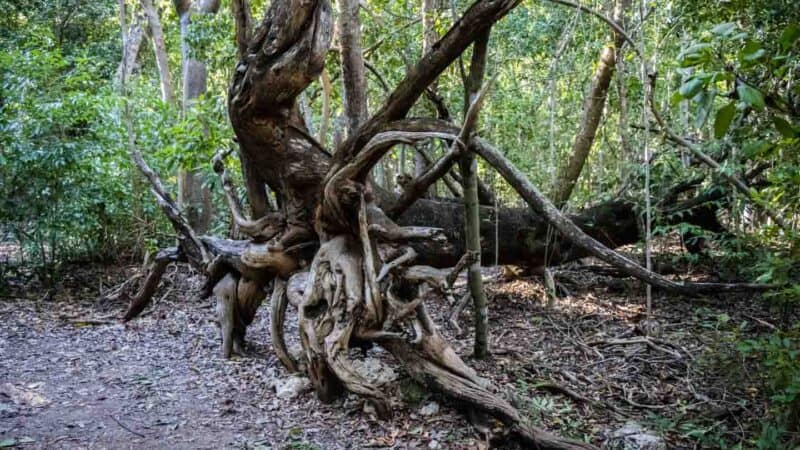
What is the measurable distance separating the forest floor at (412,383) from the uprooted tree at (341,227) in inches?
10.3

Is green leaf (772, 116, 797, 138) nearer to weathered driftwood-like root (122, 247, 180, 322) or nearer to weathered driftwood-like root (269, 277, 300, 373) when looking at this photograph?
weathered driftwood-like root (269, 277, 300, 373)

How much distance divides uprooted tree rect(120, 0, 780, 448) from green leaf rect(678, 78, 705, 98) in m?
2.03

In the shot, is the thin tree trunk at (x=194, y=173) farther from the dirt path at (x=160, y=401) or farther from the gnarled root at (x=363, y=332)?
the gnarled root at (x=363, y=332)

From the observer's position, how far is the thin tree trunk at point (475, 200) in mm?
4230

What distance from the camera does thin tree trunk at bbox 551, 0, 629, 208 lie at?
715 centimetres

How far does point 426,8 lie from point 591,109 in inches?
94.2

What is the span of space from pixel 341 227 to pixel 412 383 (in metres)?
1.33

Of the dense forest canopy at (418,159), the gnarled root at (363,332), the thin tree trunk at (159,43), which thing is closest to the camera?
the dense forest canopy at (418,159)

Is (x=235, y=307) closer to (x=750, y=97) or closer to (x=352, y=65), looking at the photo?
(x=352, y=65)

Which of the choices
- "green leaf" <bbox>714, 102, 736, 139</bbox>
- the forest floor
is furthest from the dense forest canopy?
the forest floor

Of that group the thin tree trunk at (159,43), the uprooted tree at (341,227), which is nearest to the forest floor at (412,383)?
the uprooted tree at (341,227)

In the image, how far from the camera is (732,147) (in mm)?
5363

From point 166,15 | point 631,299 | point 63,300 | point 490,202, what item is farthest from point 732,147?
point 166,15

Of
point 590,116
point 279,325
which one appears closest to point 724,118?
point 279,325
